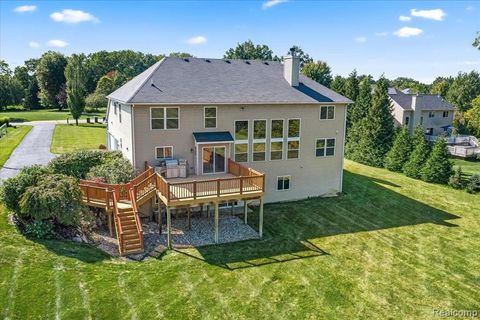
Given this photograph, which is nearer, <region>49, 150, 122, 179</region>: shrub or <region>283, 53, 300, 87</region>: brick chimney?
<region>49, 150, 122, 179</region>: shrub

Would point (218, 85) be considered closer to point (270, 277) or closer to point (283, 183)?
point (283, 183)

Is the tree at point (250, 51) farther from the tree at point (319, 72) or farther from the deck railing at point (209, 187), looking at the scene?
the deck railing at point (209, 187)

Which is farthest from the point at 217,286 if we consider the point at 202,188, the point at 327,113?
the point at 327,113

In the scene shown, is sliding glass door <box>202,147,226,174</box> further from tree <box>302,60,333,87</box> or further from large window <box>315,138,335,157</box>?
tree <box>302,60,333,87</box>

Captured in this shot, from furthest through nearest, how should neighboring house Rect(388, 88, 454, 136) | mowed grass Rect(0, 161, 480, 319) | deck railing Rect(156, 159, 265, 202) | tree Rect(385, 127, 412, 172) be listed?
neighboring house Rect(388, 88, 454, 136) < tree Rect(385, 127, 412, 172) < deck railing Rect(156, 159, 265, 202) < mowed grass Rect(0, 161, 480, 319)

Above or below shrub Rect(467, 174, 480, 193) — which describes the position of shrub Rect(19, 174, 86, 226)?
above

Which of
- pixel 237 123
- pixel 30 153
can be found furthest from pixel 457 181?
pixel 30 153

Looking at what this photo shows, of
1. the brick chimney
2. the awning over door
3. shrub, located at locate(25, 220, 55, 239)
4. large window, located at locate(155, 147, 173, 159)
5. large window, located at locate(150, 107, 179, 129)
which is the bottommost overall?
shrub, located at locate(25, 220, 55, 239)

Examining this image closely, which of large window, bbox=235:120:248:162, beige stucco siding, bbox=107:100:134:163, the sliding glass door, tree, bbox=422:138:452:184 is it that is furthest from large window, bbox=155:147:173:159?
tree, bbox=422:138:452:184
